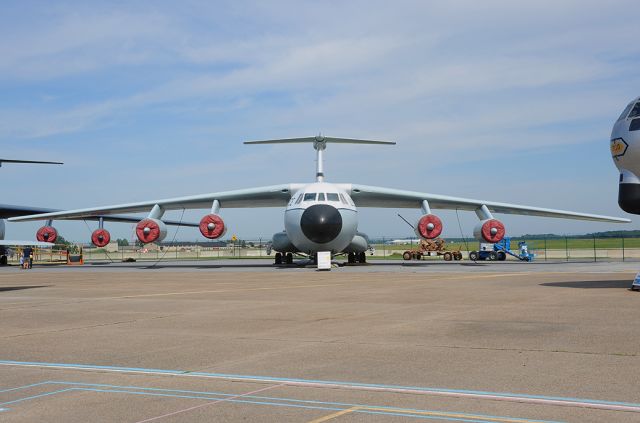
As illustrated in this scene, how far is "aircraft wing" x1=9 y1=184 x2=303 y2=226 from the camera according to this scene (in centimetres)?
3316

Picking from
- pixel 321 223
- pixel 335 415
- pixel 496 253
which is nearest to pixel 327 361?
pixel 335 415

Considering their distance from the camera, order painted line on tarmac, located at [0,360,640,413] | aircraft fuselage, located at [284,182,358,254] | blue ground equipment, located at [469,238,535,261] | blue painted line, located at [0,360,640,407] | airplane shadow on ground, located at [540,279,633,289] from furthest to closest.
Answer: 1. blue ground equipment, located at [469,238,535,261]
2. aircraft fuselage, located at [284,182,358,254]
3. airplane shadow on ground, located at [540,279,633,289]
4. blue painted line, located at [0,360,640,407]
5. painted line on tarmac, located at [0,360,640,413]

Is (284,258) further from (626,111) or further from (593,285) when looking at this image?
(626,111)

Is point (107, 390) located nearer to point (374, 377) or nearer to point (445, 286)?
point (374, 377)

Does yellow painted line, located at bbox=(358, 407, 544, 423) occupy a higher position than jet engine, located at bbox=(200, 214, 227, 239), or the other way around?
jet engine, located at bbox=(200, 214, 227, 239)

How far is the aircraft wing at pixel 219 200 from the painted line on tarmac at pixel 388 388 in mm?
26148

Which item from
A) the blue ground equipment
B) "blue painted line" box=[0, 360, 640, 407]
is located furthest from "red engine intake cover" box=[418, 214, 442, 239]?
"blue painted line" box=[0, 360, 640, 407]

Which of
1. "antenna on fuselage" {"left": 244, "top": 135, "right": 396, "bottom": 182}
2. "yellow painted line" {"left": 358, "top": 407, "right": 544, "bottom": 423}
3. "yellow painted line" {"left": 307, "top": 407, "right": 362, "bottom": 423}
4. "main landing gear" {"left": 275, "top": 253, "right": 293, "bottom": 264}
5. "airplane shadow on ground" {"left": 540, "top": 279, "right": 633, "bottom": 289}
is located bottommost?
"yellow painted line" {"left": 307, "top": 407, "right": 362, "bottom": 423}

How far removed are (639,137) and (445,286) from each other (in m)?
5.94

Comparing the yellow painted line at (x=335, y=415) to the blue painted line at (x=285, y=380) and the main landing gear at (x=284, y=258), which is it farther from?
the main landing gear at (x=284, y=258)

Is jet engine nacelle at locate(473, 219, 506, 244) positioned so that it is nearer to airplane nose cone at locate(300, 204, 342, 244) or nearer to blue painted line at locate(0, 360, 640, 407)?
airplane nose cone at locate(300, 204, 342, 244)

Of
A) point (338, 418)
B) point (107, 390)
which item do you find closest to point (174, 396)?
point (107, 390)

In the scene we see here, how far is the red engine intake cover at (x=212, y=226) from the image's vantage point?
106 ft

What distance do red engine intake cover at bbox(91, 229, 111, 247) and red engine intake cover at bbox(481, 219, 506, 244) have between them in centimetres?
2111
